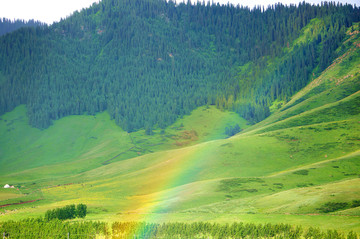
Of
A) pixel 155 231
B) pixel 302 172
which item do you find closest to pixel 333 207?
pixel 155 231

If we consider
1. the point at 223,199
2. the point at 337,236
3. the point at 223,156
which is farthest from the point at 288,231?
the point at 223,156

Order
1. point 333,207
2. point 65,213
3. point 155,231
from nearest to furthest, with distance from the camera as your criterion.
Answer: point 155,231 < point 333,207 < point 65,213

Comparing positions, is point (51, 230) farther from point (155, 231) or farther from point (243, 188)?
point (243, 188)

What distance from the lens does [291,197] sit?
4021 inches

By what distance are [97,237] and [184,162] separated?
394 feet

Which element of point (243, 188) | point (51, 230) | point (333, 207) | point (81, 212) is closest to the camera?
point (51, 230)

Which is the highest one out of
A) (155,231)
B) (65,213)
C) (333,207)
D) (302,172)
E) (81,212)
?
(155,231)

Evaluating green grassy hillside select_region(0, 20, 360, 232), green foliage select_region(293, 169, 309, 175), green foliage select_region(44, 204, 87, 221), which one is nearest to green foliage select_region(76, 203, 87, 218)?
green foliage select_region(44, 204, 87, 221)

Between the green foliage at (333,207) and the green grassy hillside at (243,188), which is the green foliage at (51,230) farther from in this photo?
the green foliage at (333,207)

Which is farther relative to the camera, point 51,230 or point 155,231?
point 51,230

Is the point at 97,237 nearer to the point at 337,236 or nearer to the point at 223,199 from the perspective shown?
the point at 337,236

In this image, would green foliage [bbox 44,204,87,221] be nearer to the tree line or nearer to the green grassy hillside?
the green grassy hillside

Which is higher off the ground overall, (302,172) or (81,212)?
(81,212)

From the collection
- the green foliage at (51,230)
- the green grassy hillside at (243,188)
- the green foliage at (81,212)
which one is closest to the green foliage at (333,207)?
the green grassy hillside at (243,188)
